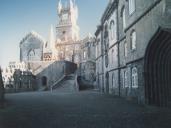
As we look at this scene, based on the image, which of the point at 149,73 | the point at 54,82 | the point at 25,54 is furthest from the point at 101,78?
the point at 25,54

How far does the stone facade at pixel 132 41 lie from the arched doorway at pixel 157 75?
68 mm

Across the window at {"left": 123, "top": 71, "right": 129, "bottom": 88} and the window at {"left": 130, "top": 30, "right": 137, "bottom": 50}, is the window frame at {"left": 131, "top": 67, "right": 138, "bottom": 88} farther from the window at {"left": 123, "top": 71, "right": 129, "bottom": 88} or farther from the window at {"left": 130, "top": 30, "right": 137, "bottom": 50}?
the window at {"left": 123, "top": 71, "right": 129, "bottom": 88}

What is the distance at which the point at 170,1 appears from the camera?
1433 centimetres

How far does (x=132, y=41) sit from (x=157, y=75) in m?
4.30

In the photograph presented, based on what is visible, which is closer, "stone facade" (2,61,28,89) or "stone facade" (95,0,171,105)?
"stone facade" (95,0,171,105)

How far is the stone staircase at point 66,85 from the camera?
152 feet

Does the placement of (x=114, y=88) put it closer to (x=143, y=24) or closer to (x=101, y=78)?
(x=101, y=78)

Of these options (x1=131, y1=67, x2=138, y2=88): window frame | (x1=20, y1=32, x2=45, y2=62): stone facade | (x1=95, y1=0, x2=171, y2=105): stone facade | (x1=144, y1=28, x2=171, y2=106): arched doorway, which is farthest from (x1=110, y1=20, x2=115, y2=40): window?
(x1=20, y1=32, x2=45, y2=62): stone facade

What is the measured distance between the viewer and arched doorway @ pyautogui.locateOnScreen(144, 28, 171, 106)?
1744 cm

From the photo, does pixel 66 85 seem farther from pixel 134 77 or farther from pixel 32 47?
pixel 134 77

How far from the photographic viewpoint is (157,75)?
17812mm

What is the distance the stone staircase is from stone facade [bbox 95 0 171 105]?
12.2 m

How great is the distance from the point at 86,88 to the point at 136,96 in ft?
93.4

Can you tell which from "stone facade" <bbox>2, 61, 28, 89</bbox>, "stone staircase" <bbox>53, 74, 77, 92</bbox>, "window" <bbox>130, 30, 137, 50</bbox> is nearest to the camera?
"window" <bbox>130, 30, 137, 50</bbox>
